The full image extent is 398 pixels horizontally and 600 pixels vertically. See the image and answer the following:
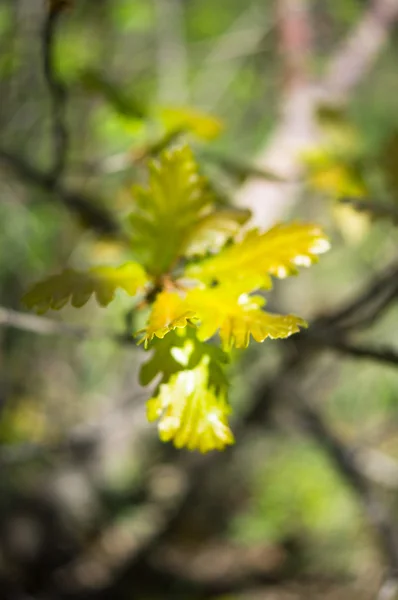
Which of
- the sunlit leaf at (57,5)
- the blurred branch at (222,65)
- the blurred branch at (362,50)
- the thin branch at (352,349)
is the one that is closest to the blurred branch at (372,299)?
the thin branch at (352,349)

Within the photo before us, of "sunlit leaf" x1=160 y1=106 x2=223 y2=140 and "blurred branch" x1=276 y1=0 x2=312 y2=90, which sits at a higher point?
"blurred branch" x1=276 y1=0 x2=312 y2=90

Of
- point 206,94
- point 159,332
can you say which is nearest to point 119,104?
point 159,332

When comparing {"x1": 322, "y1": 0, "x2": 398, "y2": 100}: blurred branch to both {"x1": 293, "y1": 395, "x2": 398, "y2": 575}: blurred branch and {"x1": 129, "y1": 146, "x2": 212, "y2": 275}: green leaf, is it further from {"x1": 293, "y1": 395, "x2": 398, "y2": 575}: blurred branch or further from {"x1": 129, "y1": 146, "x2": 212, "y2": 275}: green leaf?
{"x1": 129, "y1": 146, "x2": 212, "y2": 275}: green leaf

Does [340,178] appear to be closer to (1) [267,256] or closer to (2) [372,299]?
(2) [372,299]

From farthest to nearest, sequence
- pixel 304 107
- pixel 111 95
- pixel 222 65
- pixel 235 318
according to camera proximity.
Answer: pixel 222 65, pixel 304 107, pixel 111 95, pixel 235 318

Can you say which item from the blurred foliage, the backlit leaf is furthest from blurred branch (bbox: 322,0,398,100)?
the backlit leaf

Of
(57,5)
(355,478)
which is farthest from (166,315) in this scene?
(355,478)
